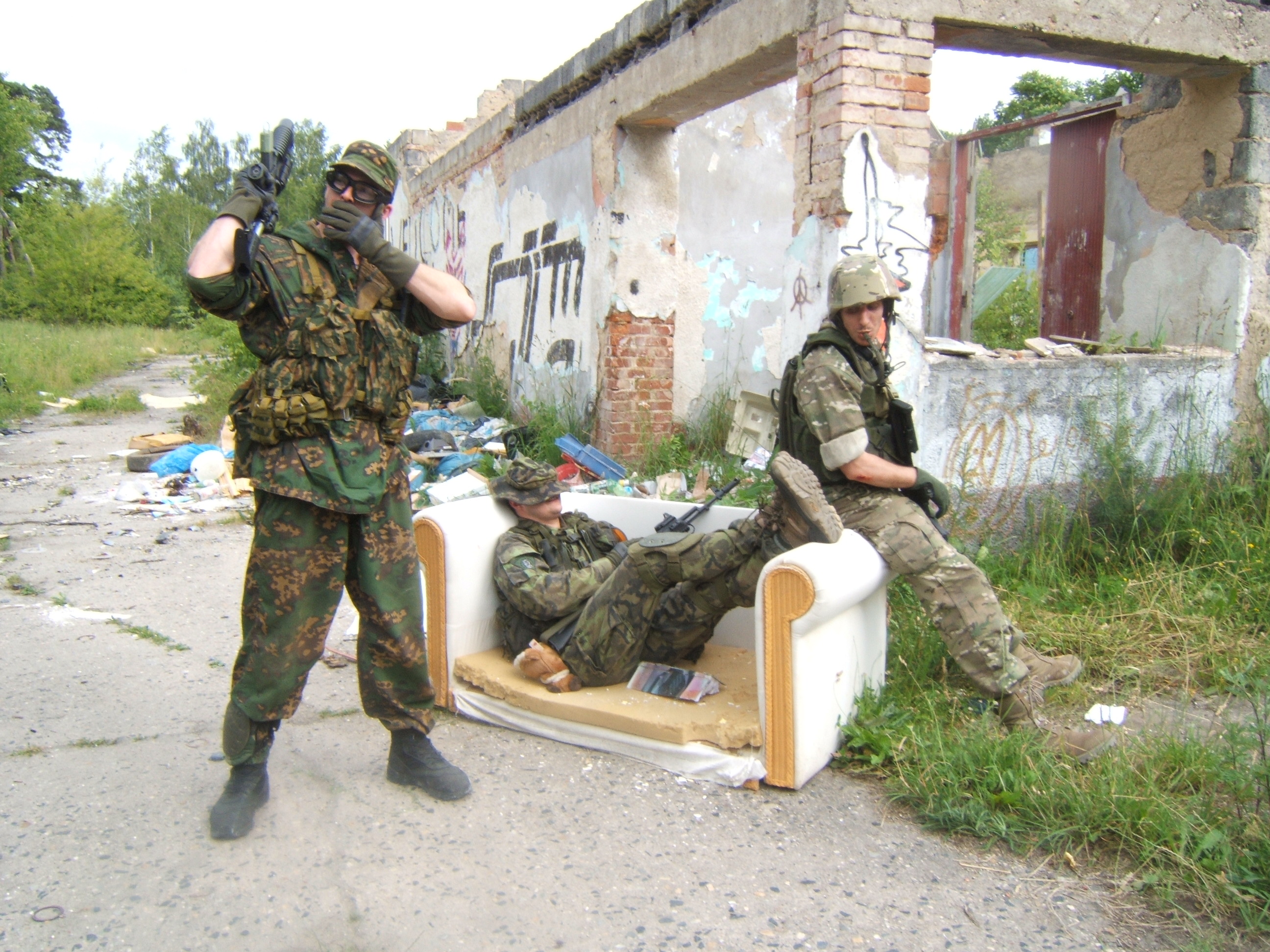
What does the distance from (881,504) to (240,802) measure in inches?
88.0

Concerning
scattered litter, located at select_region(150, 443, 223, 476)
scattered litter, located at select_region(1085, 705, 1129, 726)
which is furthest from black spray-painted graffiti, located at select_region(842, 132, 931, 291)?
scattered litter, located at select_region(150, 443, 223, 476)

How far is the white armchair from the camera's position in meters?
2.79

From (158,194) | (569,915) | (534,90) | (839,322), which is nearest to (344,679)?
(569,915)

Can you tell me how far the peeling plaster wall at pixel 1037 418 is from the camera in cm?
454

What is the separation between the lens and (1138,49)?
478 cm

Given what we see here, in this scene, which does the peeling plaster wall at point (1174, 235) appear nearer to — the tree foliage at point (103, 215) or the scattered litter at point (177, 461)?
the scattered litter at point (177, 461)

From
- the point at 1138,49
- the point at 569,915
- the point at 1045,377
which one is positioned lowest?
the point at 569,915

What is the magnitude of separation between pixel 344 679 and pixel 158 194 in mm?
51853

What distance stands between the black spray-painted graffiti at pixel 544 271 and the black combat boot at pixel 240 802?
546 centimetres

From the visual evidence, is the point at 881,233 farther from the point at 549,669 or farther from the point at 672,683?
the point at 549,669

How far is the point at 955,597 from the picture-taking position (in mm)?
3141

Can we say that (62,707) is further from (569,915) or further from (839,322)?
(839,322)

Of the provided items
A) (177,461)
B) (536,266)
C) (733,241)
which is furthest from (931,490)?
(177,461)

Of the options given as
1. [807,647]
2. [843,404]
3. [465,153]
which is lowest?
[807,647]
